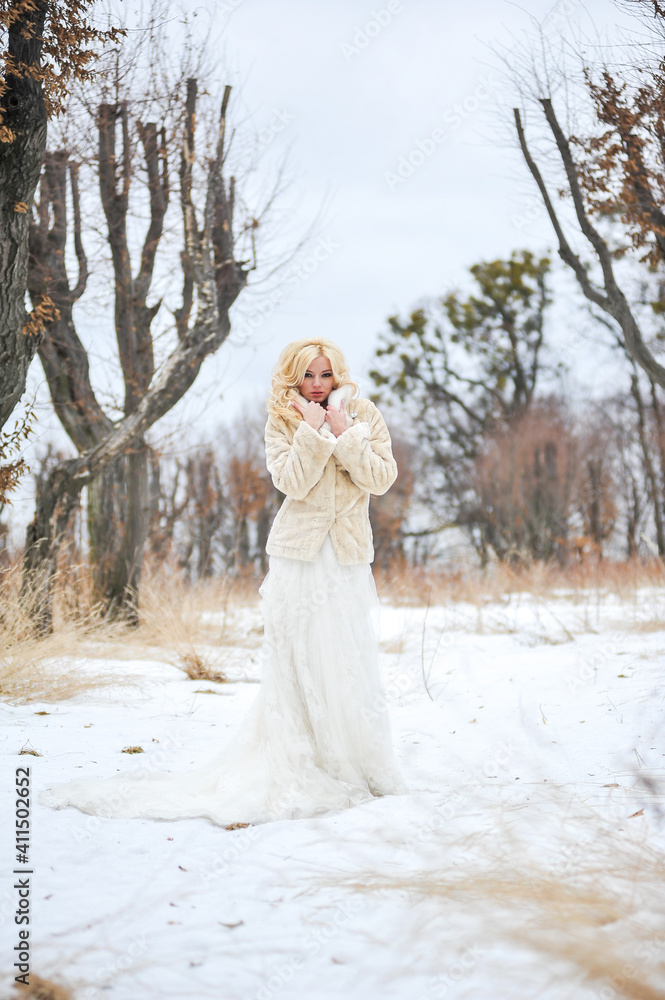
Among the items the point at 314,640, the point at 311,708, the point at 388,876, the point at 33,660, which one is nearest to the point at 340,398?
the point at 314,640

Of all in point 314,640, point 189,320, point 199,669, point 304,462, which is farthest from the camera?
point 189,320

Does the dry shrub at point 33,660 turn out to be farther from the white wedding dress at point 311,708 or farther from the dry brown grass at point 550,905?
the dry brown grass at point 550,905

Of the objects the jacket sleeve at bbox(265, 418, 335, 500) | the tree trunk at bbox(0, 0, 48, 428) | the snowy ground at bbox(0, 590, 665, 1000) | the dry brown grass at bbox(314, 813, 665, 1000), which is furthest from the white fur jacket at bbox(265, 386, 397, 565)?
the tree trunk at bbox(0, 0, 48, 428)

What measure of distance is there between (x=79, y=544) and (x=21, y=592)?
111 inches

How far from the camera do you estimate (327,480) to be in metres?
3.40

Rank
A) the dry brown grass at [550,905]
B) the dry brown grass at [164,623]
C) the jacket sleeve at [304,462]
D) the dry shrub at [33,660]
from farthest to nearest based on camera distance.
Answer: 1. the dry brown grass at [164,623]
2. the dry shrub at [33,660]
3. the jacket sleeve at [304,462]
4. the dry brown grass at [550,905]

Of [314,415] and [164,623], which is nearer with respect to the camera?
[314,415]

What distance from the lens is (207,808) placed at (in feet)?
10.2

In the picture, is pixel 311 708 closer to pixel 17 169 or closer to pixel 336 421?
→ pixel 336 421

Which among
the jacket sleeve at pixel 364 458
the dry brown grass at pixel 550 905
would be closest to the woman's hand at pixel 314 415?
the jacket sleeve at pixel 364 458

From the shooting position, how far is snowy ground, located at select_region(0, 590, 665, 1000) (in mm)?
1822

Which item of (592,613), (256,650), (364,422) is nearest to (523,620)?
(592,613)

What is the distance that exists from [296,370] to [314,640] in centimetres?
119

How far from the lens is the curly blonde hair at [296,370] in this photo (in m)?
3.45
